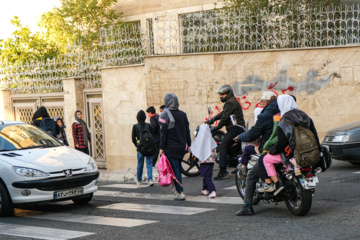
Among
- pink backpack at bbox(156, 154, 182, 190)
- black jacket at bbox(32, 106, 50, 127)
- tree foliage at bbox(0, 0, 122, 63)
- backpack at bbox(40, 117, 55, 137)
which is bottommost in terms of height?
pink backpack at bbox(156, 154, 182, 190)

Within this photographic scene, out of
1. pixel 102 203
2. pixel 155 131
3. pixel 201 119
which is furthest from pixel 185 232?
pixel 201 119

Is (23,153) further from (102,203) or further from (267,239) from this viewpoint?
(267,239)

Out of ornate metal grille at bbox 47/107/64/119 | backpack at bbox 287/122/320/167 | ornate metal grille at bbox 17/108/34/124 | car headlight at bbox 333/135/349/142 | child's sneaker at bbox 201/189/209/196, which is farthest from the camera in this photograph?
ornate metal grille at bbox 17/108/34/124

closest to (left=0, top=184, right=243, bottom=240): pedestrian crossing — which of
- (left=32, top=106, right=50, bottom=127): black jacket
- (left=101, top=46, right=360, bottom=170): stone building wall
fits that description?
(left=32, top=106, right=50, bottom=127): black jacket

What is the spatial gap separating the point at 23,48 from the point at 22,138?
44.0ft

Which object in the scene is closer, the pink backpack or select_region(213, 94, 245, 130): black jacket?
the pink backpack

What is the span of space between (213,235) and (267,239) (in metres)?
0.75

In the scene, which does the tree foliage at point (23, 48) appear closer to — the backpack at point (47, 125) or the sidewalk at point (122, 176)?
the backpack at point (47, 125)

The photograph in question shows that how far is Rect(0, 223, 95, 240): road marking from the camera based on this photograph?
806 cm

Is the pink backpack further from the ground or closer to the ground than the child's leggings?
closer to the ground

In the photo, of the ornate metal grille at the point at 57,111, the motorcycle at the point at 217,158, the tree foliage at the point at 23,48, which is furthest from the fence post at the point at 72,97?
the motorcycle at the point at 217,158

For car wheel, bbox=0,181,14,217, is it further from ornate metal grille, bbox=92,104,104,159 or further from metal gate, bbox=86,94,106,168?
ornate metal grille, bbox=92,104,104,159

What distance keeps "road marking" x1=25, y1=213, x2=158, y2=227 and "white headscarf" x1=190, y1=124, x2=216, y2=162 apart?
200 cm

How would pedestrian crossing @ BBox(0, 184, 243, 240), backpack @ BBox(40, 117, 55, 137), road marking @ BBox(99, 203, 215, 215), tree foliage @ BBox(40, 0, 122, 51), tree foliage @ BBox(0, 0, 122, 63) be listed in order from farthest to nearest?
1. tree foliage @ BBox(40, 0, 122, 51)
2. tree foliage @ BBox(0, 0, 122, 63)
3. backpack @ BBox(40, 117, 55, 137)
4. road marking @ BBox(99, 203, 215, 215)
5. pedestrian crossing @ BBox(0, 184, 243, 240)
